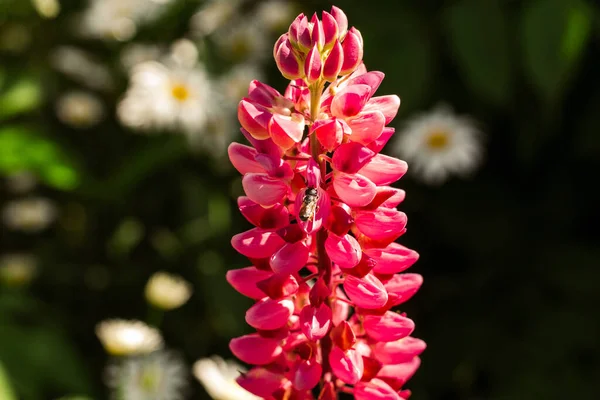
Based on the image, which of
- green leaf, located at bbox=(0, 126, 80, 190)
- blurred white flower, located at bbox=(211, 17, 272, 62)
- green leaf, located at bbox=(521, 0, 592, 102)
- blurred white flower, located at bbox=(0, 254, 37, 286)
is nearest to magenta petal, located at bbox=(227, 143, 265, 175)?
green leaf, located at bbox=(521, 0, 592, 102)

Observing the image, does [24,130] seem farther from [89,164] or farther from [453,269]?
[453,269]

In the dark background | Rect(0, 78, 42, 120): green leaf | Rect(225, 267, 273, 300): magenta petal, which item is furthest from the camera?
Rect(0, 78, 42, 120): green leaf

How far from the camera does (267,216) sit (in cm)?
89

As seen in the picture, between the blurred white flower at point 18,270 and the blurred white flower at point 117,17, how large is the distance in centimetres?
86

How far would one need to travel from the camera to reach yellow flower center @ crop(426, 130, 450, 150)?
8.06 feet

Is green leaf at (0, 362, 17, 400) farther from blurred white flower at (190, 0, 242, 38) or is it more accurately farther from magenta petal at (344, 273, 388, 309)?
blurred white flower at (190, 0, 242, 38)

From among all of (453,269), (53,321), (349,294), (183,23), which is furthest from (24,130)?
(349,294)

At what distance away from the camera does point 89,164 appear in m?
2.57

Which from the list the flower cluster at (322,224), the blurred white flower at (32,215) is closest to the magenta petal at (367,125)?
the flower cluster at (322,224)

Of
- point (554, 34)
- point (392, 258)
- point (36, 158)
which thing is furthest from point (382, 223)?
point (36, 158)

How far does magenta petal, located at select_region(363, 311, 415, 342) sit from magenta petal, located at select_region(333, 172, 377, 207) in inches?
6.3

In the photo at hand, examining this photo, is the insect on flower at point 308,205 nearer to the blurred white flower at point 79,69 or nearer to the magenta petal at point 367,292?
the magenta petal at point 367,292

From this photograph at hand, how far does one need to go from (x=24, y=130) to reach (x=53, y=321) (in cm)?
57

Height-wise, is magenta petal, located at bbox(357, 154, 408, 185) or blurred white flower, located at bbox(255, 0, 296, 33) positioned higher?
blurred white flower, located at bbox(255, 0, 296, 33)
